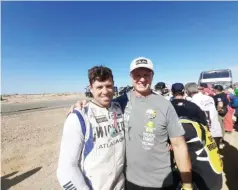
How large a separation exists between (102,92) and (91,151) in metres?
0.56

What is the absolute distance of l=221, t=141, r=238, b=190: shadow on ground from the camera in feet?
14.9

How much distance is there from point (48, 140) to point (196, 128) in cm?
780

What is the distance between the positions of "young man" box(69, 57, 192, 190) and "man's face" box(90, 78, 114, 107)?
373 mm

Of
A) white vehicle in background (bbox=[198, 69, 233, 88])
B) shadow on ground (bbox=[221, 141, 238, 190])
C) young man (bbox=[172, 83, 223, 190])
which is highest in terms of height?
white vehicle in background (bbox=[198, 69, 233, 88])

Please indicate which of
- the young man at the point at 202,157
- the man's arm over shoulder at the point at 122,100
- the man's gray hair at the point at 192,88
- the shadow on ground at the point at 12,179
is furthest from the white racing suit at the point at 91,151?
the shadow on ground at the point at 12,179

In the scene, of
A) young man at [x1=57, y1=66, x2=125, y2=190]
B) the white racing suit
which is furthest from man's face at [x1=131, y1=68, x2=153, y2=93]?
the white racing suit

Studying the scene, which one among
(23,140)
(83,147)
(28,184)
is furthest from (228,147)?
(23,140)

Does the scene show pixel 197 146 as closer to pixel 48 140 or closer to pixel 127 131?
pixel 127 131

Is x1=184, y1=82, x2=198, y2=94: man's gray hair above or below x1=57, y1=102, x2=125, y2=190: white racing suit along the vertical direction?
above

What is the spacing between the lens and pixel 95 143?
1815 millimetres

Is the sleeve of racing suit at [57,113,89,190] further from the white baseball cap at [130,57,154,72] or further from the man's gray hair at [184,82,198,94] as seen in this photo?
the man's gray hair at [184,82,198,94]

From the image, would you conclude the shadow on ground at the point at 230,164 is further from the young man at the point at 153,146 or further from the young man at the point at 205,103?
the young man at the point at 153,146

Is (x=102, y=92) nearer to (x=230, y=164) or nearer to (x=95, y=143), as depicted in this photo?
(x=95, y=143)

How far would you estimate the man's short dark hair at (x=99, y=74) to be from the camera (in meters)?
1.99
